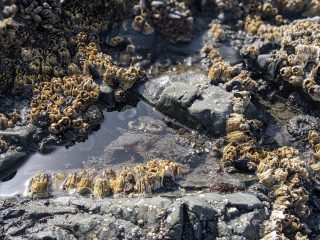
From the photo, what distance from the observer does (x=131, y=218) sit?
6.79 metres

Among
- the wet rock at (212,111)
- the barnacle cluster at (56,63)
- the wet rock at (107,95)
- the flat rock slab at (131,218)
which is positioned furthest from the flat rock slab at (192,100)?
the flat rock slab at (131,218)

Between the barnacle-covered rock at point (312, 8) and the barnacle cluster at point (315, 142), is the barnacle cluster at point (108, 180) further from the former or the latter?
the barnacle-covered rock at point (312, 8)

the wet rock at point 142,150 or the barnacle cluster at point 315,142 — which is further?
the barnacle cluster at point 315,142

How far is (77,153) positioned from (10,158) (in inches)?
43.8

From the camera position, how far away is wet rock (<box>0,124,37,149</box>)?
7980 mm

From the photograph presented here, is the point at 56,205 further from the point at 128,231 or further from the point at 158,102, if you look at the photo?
the point at 158,102

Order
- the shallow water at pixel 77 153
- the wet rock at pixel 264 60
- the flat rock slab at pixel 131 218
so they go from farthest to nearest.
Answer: the wet rock at pixel 264 60 → the shallow water at pixel 77 153 → the flat rock slab at pixel 131 218

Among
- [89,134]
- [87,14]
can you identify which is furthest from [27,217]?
[87,14]

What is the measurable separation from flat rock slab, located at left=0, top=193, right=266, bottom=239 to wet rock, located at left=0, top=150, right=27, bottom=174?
2.57 ft

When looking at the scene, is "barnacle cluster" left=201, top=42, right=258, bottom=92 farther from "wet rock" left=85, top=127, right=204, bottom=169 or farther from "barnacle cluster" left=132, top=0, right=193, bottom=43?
"wet rock" left=85, top=127, right=204, bottom=169

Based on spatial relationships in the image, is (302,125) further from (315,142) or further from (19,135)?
(19,135)

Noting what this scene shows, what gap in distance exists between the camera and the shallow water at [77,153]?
302 inches

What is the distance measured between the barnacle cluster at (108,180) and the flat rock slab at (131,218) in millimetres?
237

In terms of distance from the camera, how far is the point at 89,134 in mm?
8500
